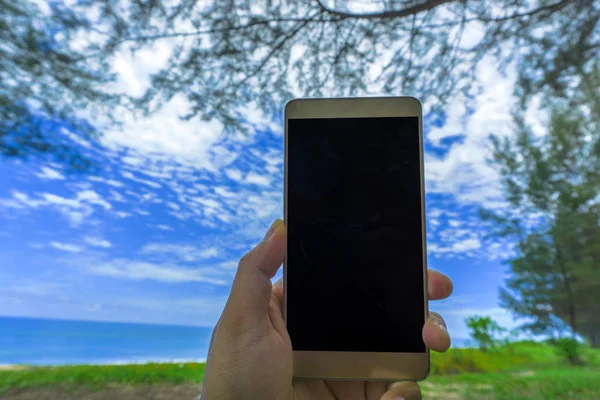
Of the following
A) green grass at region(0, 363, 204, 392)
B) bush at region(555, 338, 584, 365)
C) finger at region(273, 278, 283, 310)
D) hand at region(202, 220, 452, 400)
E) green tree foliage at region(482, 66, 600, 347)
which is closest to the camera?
hand at region(202, 220, 452, 400)

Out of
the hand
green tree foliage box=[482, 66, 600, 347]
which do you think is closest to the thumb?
the hand

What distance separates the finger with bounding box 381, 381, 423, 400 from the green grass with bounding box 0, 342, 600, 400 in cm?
122

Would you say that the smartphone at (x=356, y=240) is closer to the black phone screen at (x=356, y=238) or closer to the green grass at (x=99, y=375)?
the black phone screen at (x=356, y=238)

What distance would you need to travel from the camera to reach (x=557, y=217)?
207 centimetres

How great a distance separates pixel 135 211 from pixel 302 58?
1362mm

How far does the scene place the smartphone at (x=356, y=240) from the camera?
1.61ft

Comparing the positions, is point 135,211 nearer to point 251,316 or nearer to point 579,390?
point 251,316

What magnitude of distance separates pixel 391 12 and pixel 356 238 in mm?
1517

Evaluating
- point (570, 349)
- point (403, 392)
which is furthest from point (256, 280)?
point (570, 349)

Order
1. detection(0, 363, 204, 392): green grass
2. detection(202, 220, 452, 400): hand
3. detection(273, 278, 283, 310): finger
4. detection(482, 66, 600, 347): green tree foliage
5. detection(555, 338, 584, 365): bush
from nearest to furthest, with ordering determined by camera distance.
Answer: detection(202, 220, 452, 400): hand → detection(273, 278, 283, 310): finger → detection(0, 363, 204, 392): green grass → detection(555, 338, 584, 365): bush → detection(482, 66, 600, 347): green tree foliage

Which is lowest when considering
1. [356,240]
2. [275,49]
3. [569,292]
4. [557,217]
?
[569,292]

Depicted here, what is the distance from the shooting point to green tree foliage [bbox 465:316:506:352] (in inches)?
74.7

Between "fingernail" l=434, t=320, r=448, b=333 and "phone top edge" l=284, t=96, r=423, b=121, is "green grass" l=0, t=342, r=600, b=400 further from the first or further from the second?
"phone top edge" l=284, t=96, r=423, b=121

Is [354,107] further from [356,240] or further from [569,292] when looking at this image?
[569,292]
